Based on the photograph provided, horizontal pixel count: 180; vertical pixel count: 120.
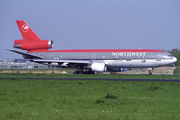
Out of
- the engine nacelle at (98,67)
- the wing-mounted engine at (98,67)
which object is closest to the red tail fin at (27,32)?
the wing-mounted engine at (98,67)

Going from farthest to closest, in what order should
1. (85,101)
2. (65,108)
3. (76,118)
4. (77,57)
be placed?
(77,57) → (85,101) → (65,108) → (76,118)

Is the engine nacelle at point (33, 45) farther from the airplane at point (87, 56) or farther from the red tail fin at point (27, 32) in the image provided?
the red tail fin at point (27, 32)

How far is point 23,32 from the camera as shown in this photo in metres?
52.9

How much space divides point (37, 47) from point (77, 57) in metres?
8.02

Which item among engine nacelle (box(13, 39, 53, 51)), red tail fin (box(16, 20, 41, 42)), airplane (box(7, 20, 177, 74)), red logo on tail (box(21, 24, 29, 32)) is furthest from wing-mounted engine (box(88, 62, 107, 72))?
red logo on tail (box(21, 24, 29, 32))

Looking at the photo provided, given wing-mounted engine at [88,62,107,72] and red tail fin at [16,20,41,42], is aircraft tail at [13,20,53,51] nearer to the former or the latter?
red tail fin at [16,20,41,42]

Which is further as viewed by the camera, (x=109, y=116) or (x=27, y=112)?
(x=27, y=112)

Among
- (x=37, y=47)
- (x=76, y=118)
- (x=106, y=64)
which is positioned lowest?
(x=76, y=118)

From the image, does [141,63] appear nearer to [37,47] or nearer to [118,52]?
[118,52]

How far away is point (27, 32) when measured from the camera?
52.6 metres

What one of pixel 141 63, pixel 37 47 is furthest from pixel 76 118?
pixel 37 47

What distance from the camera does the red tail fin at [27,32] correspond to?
5244cm

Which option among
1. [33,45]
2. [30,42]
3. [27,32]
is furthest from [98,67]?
[27,32]

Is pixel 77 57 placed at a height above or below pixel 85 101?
above
